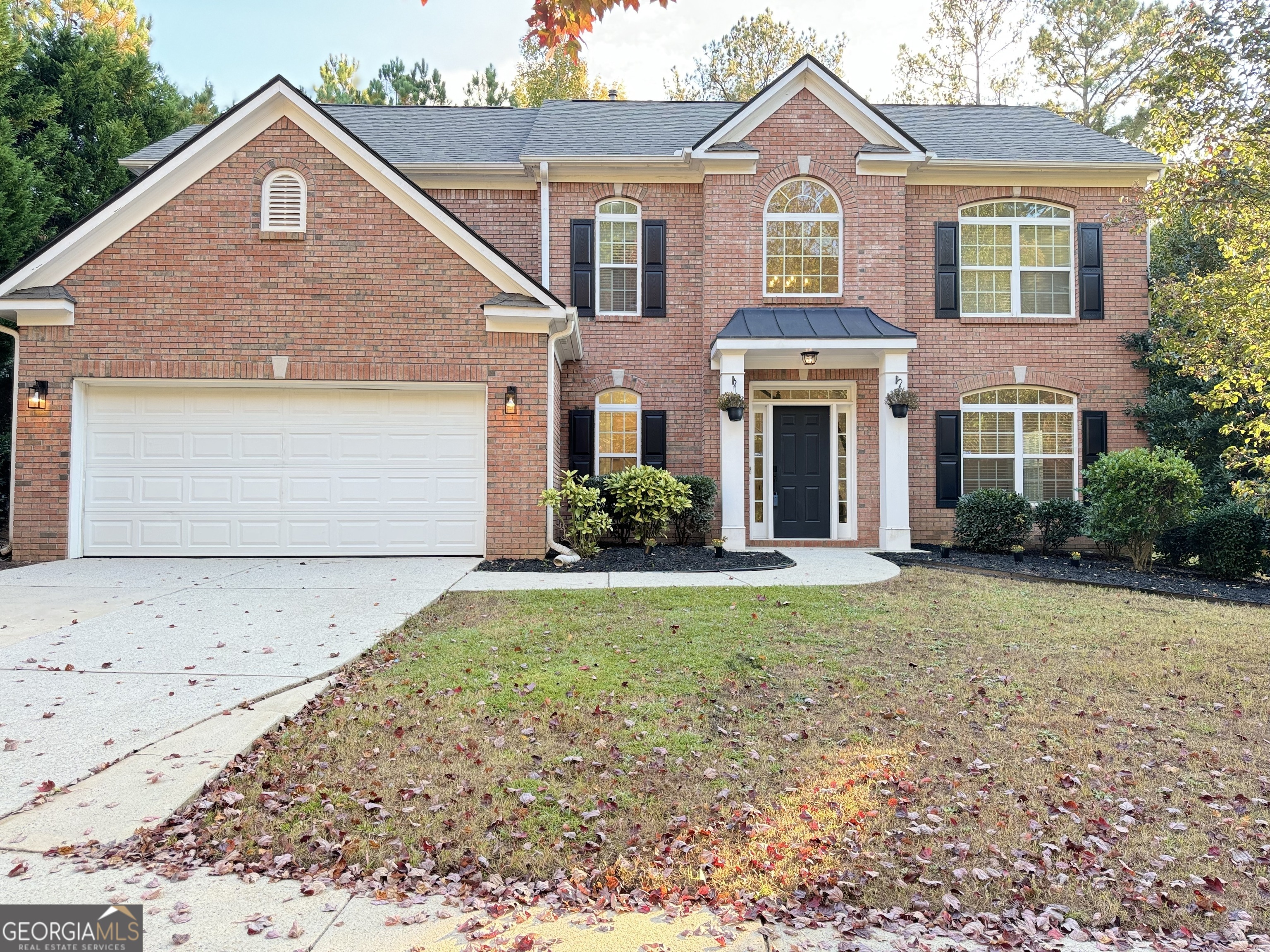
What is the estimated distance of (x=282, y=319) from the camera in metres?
9.38

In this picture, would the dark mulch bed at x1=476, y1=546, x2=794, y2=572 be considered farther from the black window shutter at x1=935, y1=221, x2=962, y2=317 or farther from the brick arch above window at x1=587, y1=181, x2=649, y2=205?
the brick arch above window at x1=587, y1=181, x2=649, y2=205

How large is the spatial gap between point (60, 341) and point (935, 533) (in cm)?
1282

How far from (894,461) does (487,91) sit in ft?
80.3

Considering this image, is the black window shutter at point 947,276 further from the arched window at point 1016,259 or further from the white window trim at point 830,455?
the white window trim at point 830,455

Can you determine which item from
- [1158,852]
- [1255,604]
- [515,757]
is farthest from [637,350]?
[1158,852]

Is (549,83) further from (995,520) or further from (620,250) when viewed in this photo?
(995,520)

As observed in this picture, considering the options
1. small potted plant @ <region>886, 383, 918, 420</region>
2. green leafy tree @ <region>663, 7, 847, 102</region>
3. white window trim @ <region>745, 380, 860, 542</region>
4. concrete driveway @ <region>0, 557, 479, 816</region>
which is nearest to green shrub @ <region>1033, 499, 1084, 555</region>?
small potted plant @ <region>886, 383, 918, 420</region>

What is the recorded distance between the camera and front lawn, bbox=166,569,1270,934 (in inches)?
100

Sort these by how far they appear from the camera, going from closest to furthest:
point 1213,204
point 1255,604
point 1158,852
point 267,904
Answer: point 267,904 → point 1158,852 → point 1255,604 → point 1213,204

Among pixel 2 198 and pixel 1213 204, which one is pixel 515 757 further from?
pixel 2 198

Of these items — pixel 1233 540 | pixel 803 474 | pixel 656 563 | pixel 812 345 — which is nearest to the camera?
pixel 1233 540

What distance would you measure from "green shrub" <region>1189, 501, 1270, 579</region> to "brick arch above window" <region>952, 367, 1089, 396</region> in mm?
3066

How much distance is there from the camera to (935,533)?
1205 centimetres

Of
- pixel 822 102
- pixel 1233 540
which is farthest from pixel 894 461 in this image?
pixel 822 102
